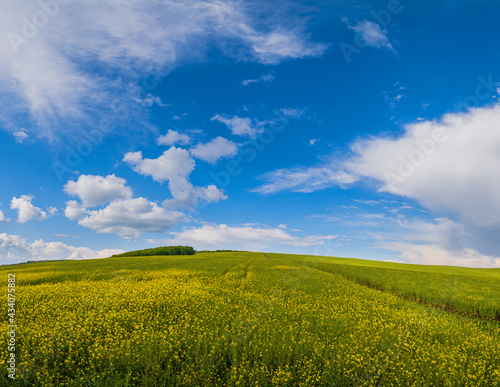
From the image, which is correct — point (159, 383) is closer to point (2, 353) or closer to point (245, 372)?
point (245, 372)

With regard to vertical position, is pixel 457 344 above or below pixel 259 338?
below

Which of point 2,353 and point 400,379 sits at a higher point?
point 2,353

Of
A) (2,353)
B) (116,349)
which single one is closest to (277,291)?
(116,349)

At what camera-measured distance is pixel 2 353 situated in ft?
23.2

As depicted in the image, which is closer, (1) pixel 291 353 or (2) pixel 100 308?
(1) pixel 291 353

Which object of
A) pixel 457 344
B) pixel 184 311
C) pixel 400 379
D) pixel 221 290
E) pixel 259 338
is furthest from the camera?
pixel 221 290

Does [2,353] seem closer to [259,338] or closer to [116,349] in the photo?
[116,349]

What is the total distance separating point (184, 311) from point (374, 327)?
6.90m

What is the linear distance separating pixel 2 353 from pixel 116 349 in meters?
3.02

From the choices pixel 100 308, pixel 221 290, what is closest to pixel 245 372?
pixel 100 308

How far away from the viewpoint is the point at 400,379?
6547 millimetres

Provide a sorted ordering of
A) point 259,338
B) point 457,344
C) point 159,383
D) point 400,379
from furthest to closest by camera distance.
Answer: point 457,344 < point 259,338 < point 400,379 < point 159,383

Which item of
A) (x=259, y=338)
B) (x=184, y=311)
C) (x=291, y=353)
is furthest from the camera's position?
(x=184, y=311)

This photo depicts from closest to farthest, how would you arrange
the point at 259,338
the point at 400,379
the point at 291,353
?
the point at 400,379 → the point at 291,353 → the point at 259,338
